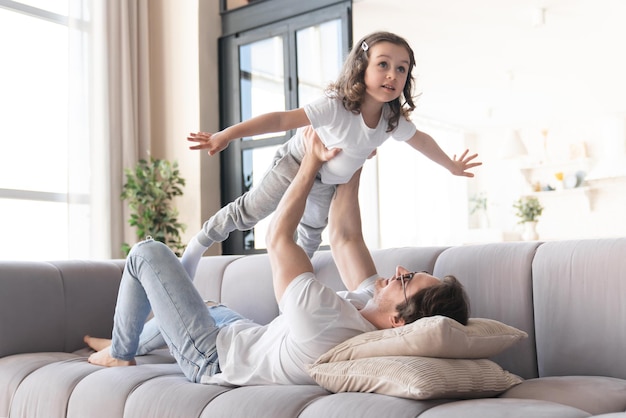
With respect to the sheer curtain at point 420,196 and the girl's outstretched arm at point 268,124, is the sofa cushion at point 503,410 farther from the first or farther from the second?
the sheer curtain at point 420,196

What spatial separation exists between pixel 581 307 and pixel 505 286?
0.23m

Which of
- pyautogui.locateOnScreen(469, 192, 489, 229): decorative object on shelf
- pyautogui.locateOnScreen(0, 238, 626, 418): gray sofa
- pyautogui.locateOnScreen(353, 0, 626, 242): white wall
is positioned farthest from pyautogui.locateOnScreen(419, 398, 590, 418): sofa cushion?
pyautogui.locateOnScreen(469, 192, 489, 229): decorative object on shelf

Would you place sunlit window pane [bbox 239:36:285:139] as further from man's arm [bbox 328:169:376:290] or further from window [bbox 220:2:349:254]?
man's arm [bbox 328:169:376:290]

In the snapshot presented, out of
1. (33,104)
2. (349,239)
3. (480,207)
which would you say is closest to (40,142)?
(33,104)

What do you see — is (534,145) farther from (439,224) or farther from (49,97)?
(49,97)

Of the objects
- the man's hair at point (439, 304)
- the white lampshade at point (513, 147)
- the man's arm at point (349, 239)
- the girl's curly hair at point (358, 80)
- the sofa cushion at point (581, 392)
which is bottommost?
the sofa cushion at point (581, 392)

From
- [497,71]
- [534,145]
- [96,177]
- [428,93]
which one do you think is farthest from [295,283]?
[534,145]

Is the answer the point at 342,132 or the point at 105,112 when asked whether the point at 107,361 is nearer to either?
the point at 342,132

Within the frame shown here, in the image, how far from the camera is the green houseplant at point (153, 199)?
5.43 m

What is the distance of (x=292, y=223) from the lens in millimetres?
2094

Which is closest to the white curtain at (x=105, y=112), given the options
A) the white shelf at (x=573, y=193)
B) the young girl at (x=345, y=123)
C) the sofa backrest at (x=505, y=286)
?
the young girl at (x=345, y=123)

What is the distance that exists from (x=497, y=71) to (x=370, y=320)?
607cm

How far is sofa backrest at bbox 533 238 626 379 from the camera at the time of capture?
6.18 ft

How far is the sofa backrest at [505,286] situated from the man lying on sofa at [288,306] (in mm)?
277
